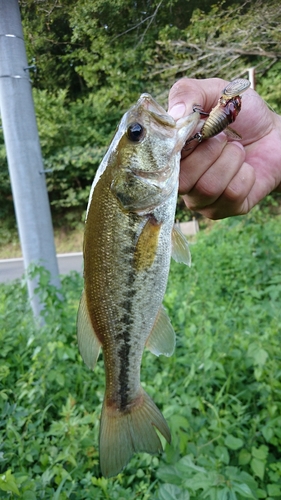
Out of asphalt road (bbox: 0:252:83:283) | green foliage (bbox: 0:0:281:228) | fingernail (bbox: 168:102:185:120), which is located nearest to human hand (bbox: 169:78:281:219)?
fingernail (bbox: 168:102:185:120)

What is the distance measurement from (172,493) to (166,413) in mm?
654

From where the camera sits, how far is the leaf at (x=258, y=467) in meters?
1.67

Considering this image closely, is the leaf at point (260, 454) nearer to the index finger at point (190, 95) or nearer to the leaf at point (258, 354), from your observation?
the leaf at point (258, 354)

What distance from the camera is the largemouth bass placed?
3.56 ft

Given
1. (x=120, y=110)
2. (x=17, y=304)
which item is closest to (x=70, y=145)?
(x=120, y=110)

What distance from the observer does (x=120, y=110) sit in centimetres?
888

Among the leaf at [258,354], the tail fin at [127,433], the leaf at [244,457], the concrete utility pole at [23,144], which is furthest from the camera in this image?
the concrete utility pole at [23,144]

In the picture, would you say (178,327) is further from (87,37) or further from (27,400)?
(87,37)

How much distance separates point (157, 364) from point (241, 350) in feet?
2.20

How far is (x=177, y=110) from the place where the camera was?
1305 mm

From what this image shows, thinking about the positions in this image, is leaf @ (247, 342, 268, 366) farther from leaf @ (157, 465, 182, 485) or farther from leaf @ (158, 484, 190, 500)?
leaf @ (158, 484, 190, 500)

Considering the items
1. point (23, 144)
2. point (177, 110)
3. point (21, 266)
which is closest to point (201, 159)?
point (177, 110)

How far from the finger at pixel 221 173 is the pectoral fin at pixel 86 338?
62 centimetres

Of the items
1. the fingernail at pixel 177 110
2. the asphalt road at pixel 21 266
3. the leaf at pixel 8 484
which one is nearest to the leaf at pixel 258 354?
the leaf at pixel 8 484
